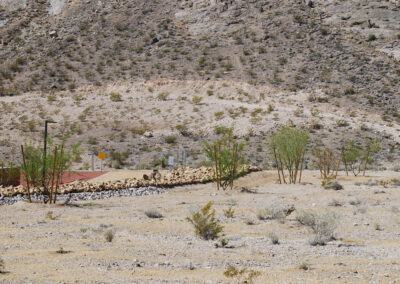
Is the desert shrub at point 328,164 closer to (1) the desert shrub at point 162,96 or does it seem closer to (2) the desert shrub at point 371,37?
(1) the desert shrub at point 162,96

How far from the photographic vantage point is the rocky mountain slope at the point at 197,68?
4553 cm

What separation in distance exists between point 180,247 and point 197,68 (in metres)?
47.9

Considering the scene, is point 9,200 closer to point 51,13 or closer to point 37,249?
point 37,249

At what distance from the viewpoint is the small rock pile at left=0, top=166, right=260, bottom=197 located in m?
20.3

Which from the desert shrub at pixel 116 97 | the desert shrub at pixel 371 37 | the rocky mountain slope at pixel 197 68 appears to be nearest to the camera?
the rocky mountain slope at pixel 197 68

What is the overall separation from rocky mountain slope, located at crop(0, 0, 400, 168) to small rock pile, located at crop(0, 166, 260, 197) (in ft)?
48.0

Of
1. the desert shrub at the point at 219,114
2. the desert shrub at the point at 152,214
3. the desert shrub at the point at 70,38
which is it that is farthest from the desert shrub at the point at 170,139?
the desert shrub at the point at 152,214

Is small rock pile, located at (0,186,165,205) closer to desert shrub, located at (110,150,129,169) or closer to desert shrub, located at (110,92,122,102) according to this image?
desert shrub, located at (110,150,129,169)

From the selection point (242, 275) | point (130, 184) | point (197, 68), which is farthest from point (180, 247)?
point (197, 68)

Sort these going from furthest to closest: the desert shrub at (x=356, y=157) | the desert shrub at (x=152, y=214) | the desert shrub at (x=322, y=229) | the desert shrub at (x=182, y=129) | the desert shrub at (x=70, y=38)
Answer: the desert shrub at (x=70, y=38) → the desert shrub at (x=182, y=129) → the desert shrub at (x=356, y=157) → the desert shrub at (x=152, y=214) → the desert shrub at (x=322, y=229)

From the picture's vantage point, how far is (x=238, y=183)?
26.6 meters

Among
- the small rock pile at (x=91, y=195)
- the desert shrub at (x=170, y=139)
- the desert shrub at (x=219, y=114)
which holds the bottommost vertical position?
the small rock pile at (x=91, y=195)

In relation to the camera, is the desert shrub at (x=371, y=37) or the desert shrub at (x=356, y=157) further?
the desert shrub at (x=371, y=37)

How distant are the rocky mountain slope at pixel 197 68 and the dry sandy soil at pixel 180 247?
26268mm
